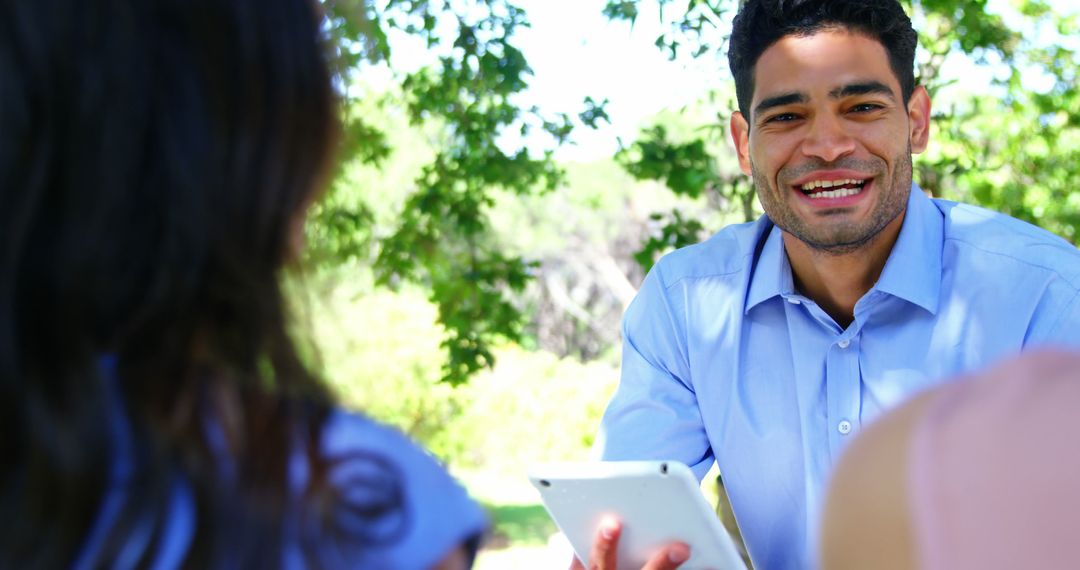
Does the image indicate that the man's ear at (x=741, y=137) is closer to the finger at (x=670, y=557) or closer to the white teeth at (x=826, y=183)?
the white teeth at (x=826, y=183)

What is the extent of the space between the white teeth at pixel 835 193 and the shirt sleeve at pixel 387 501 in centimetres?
183

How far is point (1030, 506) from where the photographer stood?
2.40ft

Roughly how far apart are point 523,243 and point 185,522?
18.8m

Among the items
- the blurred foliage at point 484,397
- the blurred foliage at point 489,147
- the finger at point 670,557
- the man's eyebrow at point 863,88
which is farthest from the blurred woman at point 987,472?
the blurred foliage at point 484,397

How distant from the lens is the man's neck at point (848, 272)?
2533 mm

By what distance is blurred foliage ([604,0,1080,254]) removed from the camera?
4.21 metres

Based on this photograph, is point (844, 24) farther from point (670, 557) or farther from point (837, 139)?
point (670, 557)

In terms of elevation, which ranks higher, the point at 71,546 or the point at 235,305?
the point at 235,305

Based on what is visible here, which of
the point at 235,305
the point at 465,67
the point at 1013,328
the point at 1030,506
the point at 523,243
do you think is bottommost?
the point at 1030,506

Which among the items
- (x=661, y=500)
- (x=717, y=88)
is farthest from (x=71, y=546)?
(x=717, y=88)

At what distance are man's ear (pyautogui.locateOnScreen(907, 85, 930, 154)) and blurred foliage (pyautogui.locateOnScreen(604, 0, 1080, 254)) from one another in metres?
Result: 1.41

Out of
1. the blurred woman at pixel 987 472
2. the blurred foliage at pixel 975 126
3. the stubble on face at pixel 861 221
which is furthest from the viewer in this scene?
the blurred foliage at pixel 975 126

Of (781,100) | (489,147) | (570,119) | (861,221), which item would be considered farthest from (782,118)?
(489,147)

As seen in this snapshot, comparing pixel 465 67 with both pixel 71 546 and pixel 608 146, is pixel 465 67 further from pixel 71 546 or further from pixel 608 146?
pixel 71 546
